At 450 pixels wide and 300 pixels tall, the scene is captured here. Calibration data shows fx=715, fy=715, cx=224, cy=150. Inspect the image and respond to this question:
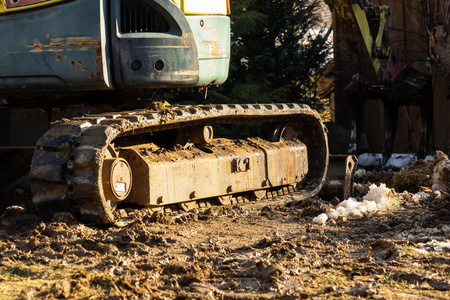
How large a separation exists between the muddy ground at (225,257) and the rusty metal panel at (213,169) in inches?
7.9

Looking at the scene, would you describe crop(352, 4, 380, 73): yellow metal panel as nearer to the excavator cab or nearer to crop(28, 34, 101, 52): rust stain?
the excavator cab

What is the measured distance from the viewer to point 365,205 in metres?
6.72

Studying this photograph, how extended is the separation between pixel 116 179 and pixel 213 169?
148 cm

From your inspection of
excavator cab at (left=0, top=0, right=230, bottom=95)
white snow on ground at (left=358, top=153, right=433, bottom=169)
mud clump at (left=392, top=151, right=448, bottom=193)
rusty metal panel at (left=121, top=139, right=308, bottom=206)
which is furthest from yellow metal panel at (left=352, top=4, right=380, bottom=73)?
excavator cab at (left=0, top=0, right=230, bottom=95)

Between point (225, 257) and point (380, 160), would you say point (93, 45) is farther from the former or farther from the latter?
point (380, 160)

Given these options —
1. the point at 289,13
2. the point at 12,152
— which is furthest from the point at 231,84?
the point at 12,152

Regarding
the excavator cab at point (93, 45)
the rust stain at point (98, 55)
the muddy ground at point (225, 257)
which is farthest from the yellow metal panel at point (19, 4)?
the muddy ground at point (225, 257)

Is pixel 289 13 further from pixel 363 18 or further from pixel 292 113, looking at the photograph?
pixel 292 113

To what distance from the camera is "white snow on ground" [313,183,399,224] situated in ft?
20.7

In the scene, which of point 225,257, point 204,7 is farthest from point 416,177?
point 225,257

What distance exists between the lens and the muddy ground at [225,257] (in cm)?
379

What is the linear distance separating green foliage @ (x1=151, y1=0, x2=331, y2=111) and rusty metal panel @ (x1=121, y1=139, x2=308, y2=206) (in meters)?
5.22

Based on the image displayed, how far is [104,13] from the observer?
17.9 ft

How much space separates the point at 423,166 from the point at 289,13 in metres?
5.44
